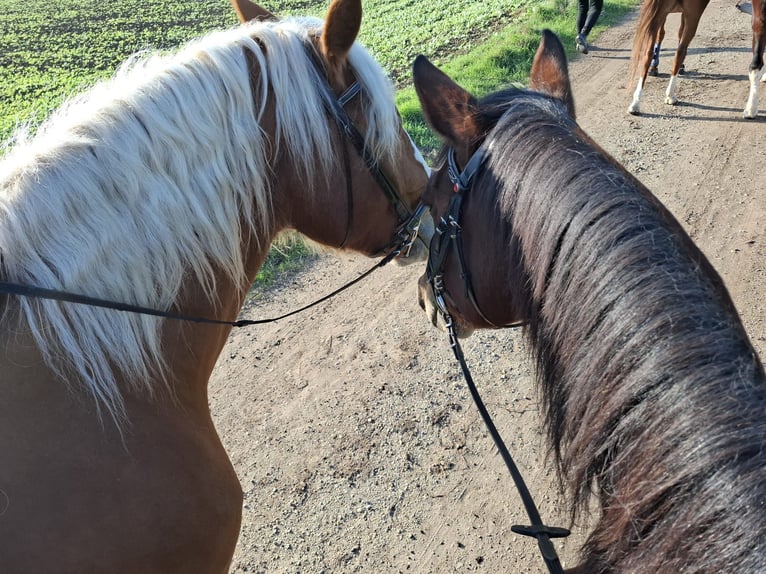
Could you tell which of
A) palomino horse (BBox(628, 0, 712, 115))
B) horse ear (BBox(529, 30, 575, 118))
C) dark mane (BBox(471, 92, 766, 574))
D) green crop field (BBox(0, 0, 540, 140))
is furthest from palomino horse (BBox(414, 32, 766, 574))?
green crop field (BBox(0, 0, 540, 140))

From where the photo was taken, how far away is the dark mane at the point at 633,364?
3.64 feet

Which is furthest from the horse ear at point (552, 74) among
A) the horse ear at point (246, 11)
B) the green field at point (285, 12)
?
the green field at point (285, 12)

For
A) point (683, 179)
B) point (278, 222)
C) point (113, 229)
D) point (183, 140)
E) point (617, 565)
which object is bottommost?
point (683, 179)

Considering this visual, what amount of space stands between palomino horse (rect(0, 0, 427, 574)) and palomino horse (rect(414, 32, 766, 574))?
1.72 feet

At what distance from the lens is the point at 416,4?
17000 millimetres

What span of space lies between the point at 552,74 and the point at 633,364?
4.48 ft

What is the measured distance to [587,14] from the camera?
A: 32.1 feet

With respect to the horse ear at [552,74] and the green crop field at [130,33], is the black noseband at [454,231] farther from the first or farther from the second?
the green crop field at [130,33]

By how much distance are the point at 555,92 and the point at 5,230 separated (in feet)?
6.40

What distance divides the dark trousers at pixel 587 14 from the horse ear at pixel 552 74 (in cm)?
860

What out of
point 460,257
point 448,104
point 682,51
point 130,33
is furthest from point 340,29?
point 130,33

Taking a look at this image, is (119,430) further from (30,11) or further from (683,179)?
(30,11)

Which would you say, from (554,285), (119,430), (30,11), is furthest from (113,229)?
(30,11)

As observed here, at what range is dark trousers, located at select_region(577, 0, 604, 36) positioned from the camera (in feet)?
31.0
